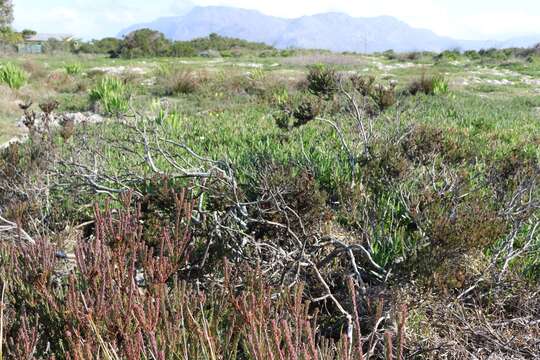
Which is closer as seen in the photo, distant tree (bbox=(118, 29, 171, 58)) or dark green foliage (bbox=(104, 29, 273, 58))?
distant tree (bbox=(118, 29, 171, 58))

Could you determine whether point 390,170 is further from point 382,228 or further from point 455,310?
point 455,310

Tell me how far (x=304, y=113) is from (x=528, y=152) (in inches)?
102

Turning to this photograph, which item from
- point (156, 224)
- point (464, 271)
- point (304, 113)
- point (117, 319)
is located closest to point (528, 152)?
point (304, 113)

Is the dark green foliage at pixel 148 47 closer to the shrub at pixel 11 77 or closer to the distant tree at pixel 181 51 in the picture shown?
the distant tree at pixel 181 51

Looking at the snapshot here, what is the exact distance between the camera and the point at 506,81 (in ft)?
60.7

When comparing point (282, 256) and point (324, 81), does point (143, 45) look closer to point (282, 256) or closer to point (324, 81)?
point (324, 81)

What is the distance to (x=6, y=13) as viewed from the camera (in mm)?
43875

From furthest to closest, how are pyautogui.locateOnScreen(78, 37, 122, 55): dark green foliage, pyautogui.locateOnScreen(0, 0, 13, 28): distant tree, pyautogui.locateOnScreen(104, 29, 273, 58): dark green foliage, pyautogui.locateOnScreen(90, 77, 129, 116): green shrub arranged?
1. pyautogui.locateOnScreen(78, 37, 122, 55): dark green foliage
2. pyautogui.locateOnScreen(0, 0, 13, 28): distant tree
3. pyautogui.locateOnScreen(104, 29, 273, 58): dark green foliage
4. pyautogui.locateOnScreen(90, 77, 129, 116): green shrub

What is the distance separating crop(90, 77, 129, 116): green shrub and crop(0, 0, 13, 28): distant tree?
38.1 m

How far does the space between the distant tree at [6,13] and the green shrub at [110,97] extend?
38.1 metres

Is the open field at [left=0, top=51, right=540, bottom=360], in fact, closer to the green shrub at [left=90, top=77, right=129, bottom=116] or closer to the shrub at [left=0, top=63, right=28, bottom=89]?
the green shrub at [left=90, top=77, right=129, bottom=116]

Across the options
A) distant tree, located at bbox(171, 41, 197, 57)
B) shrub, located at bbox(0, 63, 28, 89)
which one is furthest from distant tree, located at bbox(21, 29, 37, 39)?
shrub, located at bbox(0, 63, 28, 89)

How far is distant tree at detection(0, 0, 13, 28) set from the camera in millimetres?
43188

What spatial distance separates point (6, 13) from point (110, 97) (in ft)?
132
